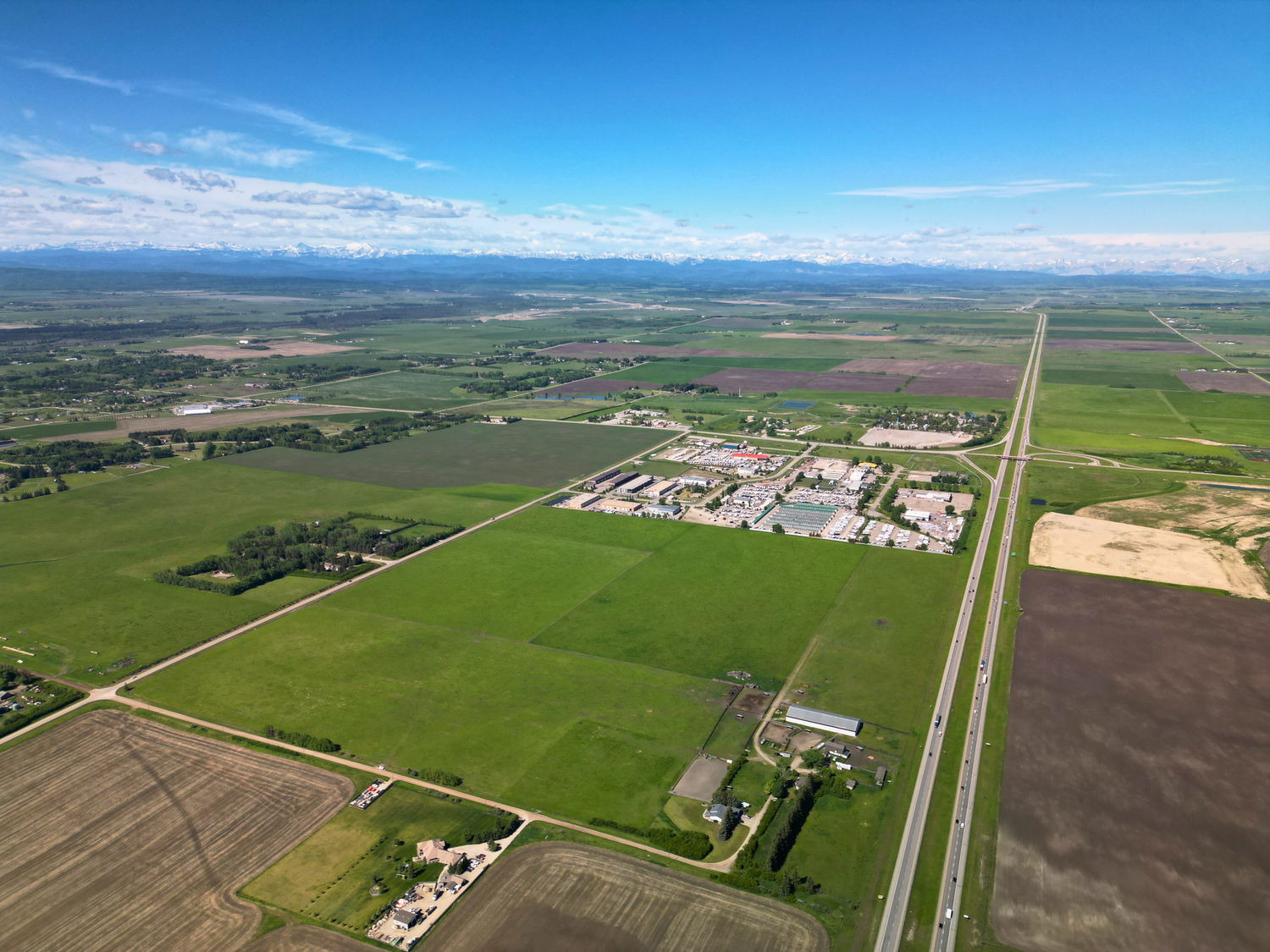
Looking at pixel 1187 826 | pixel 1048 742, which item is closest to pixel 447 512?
pixel 1048 742

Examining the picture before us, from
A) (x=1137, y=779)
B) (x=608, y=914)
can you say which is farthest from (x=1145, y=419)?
(x=608, y=914)

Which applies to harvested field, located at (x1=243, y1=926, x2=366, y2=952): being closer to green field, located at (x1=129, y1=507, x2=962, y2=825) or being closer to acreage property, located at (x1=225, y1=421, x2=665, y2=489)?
green field, located at (x1=129, y1=507, x2=962, y2=825)

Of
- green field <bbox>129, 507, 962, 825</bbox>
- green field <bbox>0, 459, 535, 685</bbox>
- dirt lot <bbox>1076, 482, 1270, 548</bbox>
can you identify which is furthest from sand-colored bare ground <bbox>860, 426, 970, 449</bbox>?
green field <bbox>0, 459, 535, 685</bbox>

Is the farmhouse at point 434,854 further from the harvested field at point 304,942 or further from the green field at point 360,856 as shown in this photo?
the harvested field at point 304,942

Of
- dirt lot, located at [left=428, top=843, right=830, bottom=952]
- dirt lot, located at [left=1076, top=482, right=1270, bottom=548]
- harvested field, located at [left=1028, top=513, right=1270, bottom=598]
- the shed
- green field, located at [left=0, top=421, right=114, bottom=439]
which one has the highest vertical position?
green field, located at [left=0, top=421, right=114, bottom=439]

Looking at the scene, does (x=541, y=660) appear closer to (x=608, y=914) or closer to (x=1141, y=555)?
(x=608, y=914)

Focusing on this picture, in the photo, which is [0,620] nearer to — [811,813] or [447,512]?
[447,512]
